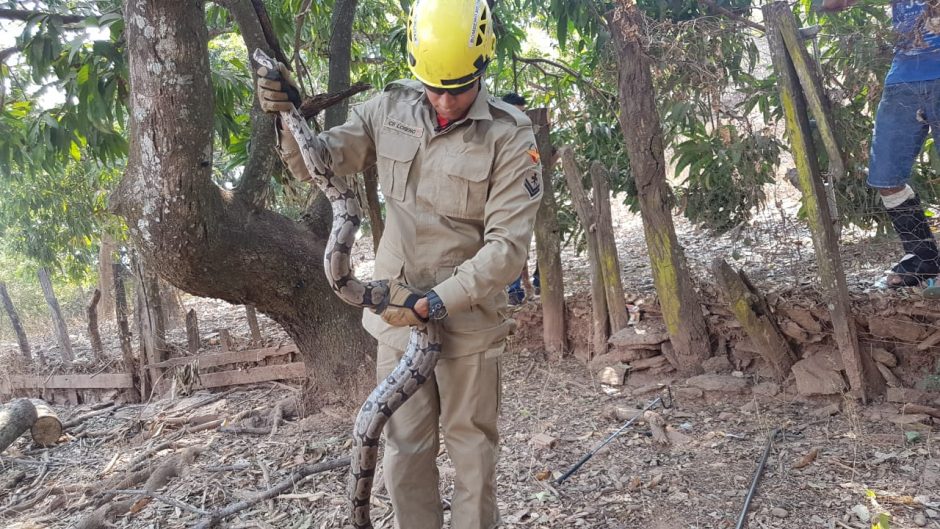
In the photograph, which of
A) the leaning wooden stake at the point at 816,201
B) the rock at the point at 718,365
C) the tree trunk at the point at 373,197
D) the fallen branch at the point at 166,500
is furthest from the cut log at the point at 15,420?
the leaning wooden stake at the point at 816,201

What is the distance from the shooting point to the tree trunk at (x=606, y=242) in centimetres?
502

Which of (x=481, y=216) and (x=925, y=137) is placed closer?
(x=481, y=216)

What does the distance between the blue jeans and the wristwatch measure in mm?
3136

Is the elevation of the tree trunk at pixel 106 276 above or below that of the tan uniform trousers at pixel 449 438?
above

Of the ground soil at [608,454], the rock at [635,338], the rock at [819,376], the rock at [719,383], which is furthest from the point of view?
the rock at [635,338]

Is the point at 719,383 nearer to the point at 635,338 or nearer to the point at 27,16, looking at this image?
the point at 635,338

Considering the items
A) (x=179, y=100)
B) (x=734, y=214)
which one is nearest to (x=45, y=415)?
(x=179, y=100)

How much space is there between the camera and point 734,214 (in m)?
5.26

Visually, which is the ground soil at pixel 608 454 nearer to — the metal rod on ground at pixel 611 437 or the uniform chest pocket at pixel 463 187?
the metal rod on ground at pixel 611 437

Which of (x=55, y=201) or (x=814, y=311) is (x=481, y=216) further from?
(x=55, y=201)

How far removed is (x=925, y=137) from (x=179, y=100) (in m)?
4.46

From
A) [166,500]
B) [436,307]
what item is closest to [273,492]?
[166,500]

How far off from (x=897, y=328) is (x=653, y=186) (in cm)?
179

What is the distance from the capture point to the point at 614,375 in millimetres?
5051
